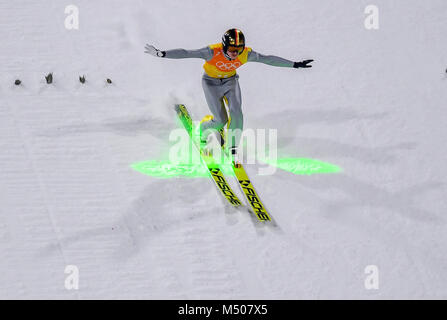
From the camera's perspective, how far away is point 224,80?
845cm

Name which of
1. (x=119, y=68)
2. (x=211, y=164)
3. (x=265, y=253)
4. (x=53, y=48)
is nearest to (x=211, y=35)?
(x=119, y=68)

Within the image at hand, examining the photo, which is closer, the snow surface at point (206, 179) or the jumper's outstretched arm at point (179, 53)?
the snow surface at point (206, 179)

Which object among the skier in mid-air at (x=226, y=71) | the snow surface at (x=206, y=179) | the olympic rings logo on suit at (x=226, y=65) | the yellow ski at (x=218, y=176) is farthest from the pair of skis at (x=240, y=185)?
the olympic rings logo on suit at (x=226, y=65)

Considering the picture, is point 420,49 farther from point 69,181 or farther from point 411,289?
point 69,181

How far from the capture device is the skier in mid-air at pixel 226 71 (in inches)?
305

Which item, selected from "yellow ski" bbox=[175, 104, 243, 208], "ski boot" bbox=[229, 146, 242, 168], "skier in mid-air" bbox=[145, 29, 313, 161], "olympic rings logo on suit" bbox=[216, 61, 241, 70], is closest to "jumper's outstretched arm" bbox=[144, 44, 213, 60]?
"skier in mid-air" bbox=[145, 29, 313, 161]

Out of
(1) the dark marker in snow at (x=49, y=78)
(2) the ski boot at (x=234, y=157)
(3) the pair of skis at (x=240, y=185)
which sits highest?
(1) the dark marker in snow at (x=49, y=78)

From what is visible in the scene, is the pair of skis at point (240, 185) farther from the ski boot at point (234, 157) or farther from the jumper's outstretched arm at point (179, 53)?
the jumper's outstretched arm at point (179, 53)

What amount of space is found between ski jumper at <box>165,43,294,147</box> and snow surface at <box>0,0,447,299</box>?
881 millimetres

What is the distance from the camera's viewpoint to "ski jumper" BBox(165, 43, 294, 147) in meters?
8.02

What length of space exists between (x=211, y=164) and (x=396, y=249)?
2970 mm

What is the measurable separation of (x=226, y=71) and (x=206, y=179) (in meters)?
1.65

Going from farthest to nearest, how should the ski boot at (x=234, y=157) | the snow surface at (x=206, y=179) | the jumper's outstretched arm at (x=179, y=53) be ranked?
the ski boot at (x=234, y=157) → the jumper's outstretched arm at (x=179, y=53) → the snow surface at (x=206, y=179)

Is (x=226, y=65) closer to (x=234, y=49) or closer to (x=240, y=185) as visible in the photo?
(x=234, y=49)
